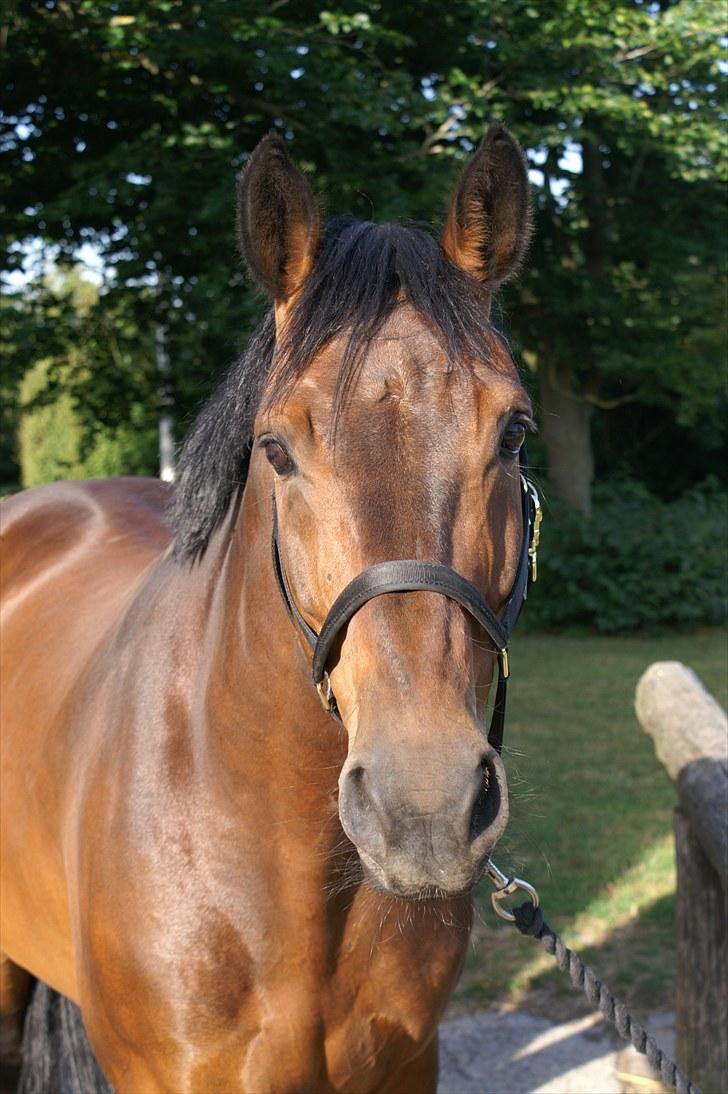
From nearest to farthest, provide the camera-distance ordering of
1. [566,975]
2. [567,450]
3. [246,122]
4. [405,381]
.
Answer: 1. [405,381]
2. [566,975]
3. [246,122]
4. [567,450]

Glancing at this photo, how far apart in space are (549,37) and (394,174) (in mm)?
2021

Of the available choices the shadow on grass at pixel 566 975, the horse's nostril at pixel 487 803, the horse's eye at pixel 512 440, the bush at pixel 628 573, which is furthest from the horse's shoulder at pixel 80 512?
the bush at pixel 628 573

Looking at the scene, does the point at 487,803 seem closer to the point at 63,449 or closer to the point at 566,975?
the point at 566,975

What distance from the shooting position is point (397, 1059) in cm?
210

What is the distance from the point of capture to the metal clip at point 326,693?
65.4 inches

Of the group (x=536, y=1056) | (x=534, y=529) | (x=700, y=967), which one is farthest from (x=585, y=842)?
(x=534, y=529)

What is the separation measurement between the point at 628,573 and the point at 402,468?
12.3 meters

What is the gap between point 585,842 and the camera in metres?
5.91

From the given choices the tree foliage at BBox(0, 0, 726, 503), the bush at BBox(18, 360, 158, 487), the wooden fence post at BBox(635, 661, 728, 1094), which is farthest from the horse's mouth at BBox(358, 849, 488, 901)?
the bush at BBox(18, 360, 158, 487)

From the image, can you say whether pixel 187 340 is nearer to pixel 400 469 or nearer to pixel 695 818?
pixel 695 818

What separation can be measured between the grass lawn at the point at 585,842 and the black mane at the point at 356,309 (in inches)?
28.1

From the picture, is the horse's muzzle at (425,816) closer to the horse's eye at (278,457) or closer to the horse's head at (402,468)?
the horse's head at (402,468)

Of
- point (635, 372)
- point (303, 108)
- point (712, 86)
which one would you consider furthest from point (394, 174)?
point (635, 372)

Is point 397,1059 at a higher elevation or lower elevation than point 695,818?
higher
